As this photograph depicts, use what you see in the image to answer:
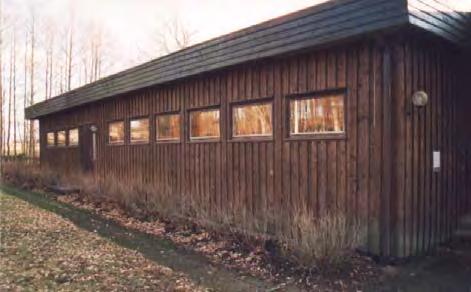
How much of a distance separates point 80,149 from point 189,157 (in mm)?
7188

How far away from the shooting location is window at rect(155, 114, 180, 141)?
31.8 feet

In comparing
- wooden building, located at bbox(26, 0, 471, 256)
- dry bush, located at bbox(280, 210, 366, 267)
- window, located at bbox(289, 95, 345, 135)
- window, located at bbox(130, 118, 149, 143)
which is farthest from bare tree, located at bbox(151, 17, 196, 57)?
dry bush, located at bbox(280, 210, 366, 267)

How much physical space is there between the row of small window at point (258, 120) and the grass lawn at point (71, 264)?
2849mm

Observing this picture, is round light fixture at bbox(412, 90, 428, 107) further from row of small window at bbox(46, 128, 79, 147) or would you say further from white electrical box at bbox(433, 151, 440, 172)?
row of small window at bbox(46, 128, 79, 147)

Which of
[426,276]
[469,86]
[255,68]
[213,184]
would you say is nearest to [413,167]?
[426,276]

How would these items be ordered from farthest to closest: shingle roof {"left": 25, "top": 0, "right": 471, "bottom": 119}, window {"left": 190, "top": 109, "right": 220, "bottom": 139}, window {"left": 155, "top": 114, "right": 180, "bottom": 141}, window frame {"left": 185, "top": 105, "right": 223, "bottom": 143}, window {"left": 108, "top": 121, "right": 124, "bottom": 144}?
window {"left": 108, "top": 121, "right": 124, "bottom": 144}, window {"left": 155, "top": 114, "right": 180, "bottom": 141}, window {"left": 190, "top": 109, "right": 220, "bottom": 139}, window frame {"left": 185, "top": 105, "right": 223, "bottom": 143}, shingle roof {"left": 25, "top": 0, "right": 471, "bottom": 119}

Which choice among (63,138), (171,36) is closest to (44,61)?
(171,36)

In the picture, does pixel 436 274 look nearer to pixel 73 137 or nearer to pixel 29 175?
pixel 73 137

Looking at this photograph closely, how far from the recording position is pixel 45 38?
32.0 meters

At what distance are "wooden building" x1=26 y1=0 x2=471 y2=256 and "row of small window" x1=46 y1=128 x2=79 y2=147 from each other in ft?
25.8

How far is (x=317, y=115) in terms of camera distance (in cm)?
632

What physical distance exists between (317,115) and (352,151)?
32.3 inches

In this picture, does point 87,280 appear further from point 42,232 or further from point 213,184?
point 213,184

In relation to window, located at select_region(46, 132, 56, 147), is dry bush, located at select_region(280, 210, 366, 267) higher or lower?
lower
